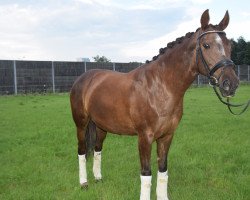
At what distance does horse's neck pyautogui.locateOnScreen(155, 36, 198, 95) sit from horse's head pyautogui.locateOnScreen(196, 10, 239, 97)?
0.20 m

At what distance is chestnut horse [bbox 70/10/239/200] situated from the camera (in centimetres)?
392

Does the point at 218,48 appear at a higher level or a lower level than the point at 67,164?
higher

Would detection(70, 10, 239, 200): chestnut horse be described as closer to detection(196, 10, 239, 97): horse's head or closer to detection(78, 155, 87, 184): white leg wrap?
detection(196, 10, 239, 97): horse's head

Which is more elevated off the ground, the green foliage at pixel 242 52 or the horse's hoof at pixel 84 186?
the green foliage at pixel 242 52

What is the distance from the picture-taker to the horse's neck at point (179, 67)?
14.3 ft

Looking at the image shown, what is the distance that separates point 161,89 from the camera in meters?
4.59

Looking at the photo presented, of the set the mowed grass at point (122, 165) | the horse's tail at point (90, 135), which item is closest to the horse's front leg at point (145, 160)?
the mowed grass at point (122, 165)

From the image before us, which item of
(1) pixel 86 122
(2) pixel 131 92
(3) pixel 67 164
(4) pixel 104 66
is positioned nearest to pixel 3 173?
(3) pixel 67 164

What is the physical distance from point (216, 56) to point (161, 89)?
0.94 meters

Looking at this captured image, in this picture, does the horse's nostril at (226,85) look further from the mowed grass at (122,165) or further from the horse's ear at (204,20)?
the mowed grass at (122,165)

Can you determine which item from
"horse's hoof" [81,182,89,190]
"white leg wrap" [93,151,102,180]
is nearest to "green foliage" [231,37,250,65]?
"white leg wrap" [93,151,102,180]

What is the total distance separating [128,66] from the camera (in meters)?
33.8

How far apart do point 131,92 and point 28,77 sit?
23.4 meters

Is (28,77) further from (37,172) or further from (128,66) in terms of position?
(37,172)
